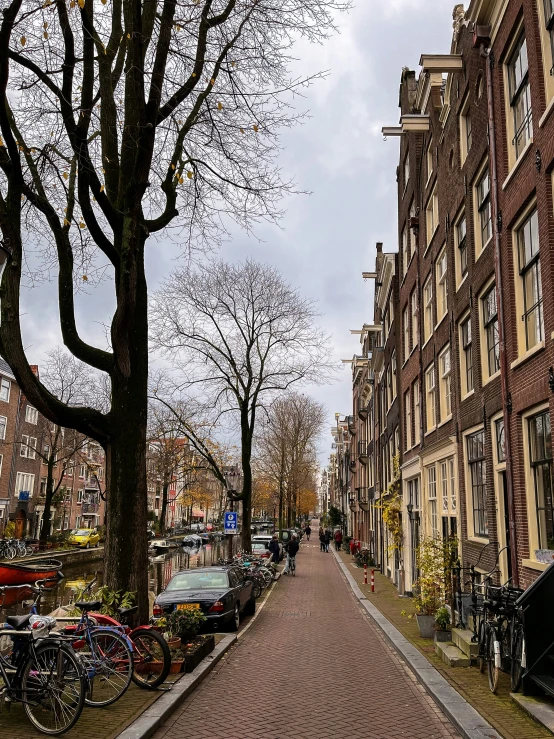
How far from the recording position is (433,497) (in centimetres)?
1872

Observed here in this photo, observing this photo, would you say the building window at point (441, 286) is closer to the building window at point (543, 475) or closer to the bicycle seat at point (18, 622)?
the building window at point (543, 475)

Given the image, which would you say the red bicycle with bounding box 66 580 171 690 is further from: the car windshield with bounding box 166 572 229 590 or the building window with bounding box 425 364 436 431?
the building window with bounding box 425 364 436 431

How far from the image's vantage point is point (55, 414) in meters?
9.23

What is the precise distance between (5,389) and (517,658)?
151 feet

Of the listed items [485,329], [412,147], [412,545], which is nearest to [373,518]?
[412,545]

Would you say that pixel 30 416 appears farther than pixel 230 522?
Yes

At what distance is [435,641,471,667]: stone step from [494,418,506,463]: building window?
3283mm

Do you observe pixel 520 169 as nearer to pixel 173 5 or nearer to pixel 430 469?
pixel 173 5

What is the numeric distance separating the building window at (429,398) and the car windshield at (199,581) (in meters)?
7.62

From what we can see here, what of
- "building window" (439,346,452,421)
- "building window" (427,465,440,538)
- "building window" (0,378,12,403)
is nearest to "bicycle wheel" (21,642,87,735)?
"building window" (439,346,452,421)

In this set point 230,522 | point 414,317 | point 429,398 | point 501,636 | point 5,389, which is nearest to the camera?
point 501,636

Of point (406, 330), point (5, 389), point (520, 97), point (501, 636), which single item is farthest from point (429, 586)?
point (5, 389)

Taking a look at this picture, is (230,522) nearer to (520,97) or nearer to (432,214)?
(432,214)

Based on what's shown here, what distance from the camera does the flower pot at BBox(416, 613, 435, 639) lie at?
41.3ft
